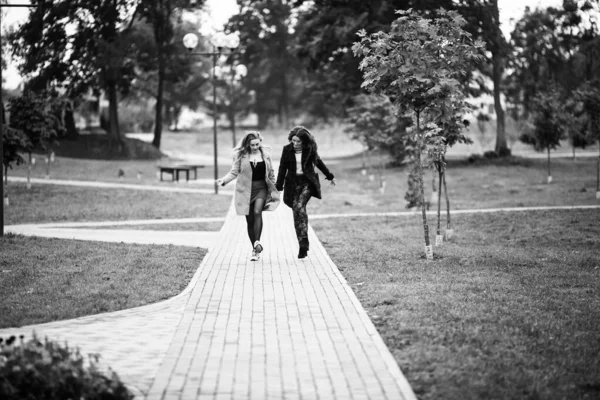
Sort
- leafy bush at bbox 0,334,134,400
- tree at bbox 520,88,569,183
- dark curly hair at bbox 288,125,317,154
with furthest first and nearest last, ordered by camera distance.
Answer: tree at bbox 520,88,569,183 < dark curly hair at bbox 288,125,317,154 < leafy bush at bbox 0,334,134,400

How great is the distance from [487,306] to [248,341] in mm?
2877

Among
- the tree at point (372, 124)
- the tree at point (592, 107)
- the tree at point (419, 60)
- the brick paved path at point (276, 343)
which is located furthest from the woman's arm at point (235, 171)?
the tree at point (372, 124)

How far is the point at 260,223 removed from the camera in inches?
472

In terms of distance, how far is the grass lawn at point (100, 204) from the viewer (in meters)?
20.1

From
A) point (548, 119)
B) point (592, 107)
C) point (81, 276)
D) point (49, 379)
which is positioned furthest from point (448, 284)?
point (548, 119)

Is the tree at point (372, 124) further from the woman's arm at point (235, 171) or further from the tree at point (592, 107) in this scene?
the woman's arm at point (235, 171)

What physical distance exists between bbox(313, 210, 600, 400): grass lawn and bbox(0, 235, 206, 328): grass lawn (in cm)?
253

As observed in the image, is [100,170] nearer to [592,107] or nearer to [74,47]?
[74,47]

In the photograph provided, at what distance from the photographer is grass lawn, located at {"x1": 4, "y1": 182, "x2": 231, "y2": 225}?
65.9ft

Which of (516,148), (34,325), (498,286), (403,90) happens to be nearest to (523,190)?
(403,90)

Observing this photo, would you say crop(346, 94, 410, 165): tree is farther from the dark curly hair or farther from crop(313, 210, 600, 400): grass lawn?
the dark curly hair

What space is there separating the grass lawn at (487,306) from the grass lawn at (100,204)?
6613 mm

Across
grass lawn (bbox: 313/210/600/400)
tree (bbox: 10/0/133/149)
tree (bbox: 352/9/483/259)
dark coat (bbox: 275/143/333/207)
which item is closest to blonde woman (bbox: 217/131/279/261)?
dark coat (bbox: 275/143/333/207)

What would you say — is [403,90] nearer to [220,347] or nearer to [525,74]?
[220,347]
